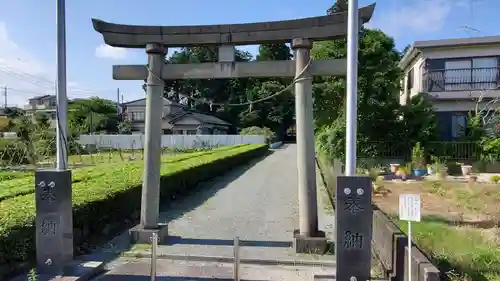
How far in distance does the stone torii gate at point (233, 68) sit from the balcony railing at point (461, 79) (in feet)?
50.3

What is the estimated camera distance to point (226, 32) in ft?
22.1

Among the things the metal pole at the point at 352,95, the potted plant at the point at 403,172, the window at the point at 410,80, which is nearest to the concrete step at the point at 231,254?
the metal pole at the point at 352,95

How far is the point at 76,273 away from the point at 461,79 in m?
19.8

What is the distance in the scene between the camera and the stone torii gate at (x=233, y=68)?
6344 millimetres

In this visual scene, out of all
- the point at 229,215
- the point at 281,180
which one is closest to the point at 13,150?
the point at 281,180

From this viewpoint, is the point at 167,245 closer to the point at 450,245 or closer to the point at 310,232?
the point at 310,232

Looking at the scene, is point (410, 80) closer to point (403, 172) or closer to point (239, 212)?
point (403, 172)

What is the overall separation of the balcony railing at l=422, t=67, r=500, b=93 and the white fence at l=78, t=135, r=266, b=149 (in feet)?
69.8

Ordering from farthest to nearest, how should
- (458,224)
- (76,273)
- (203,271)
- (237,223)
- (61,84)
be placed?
1. (237,223)
2. (458,224)
3. (203,271)
4. (61,84)
5. (76,273)

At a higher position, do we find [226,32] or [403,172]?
[226,32]

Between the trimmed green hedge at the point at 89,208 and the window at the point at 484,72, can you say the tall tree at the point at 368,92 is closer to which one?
the window at the point at 484,72

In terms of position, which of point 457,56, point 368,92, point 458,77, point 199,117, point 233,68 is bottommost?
point 233,68

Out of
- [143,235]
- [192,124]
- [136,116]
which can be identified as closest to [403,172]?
[143,235]

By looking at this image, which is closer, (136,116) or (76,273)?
(76,273)
